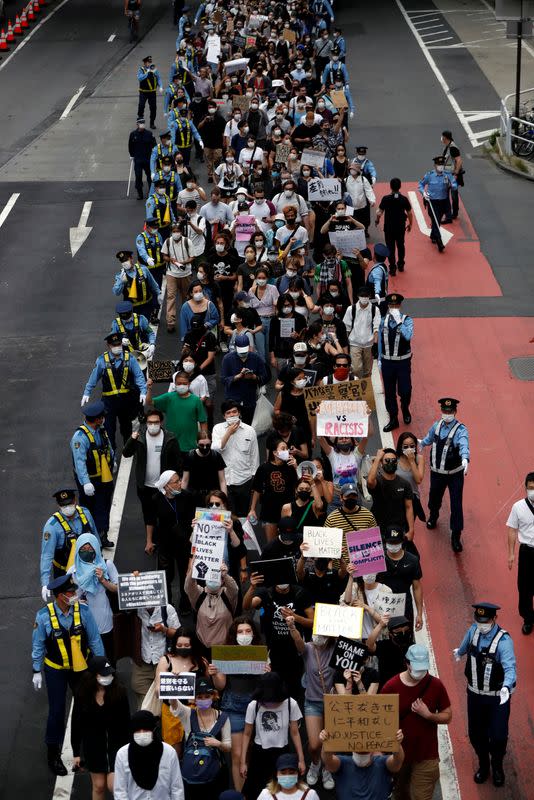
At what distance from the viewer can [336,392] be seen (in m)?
16.5

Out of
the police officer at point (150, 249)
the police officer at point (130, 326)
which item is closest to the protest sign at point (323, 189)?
the police officer at point (150, 249)

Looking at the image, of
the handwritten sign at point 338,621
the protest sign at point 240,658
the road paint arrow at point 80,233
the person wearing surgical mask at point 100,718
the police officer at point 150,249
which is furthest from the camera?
the road paint arrow at point 80,233

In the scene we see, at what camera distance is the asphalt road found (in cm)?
1569

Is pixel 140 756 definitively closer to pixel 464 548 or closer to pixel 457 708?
pixel 457 708

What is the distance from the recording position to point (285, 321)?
1883 centimetres

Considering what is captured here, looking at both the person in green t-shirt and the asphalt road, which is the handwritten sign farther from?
the person in green t-shirt

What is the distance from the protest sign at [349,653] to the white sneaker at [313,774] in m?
1.15

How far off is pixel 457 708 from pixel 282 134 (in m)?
16.0

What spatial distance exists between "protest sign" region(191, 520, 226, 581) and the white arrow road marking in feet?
57.2

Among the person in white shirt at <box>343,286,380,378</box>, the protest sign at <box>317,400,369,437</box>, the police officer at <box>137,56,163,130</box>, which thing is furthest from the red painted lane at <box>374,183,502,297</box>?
the police officer at <box>137,56,163,130</box>

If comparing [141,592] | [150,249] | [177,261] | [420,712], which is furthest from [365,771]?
[150,249]

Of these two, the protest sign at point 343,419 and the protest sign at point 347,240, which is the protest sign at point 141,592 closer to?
the protest sign at point 343,419

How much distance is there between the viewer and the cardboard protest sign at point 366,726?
1079 centimetres

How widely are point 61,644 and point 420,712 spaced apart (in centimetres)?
318
